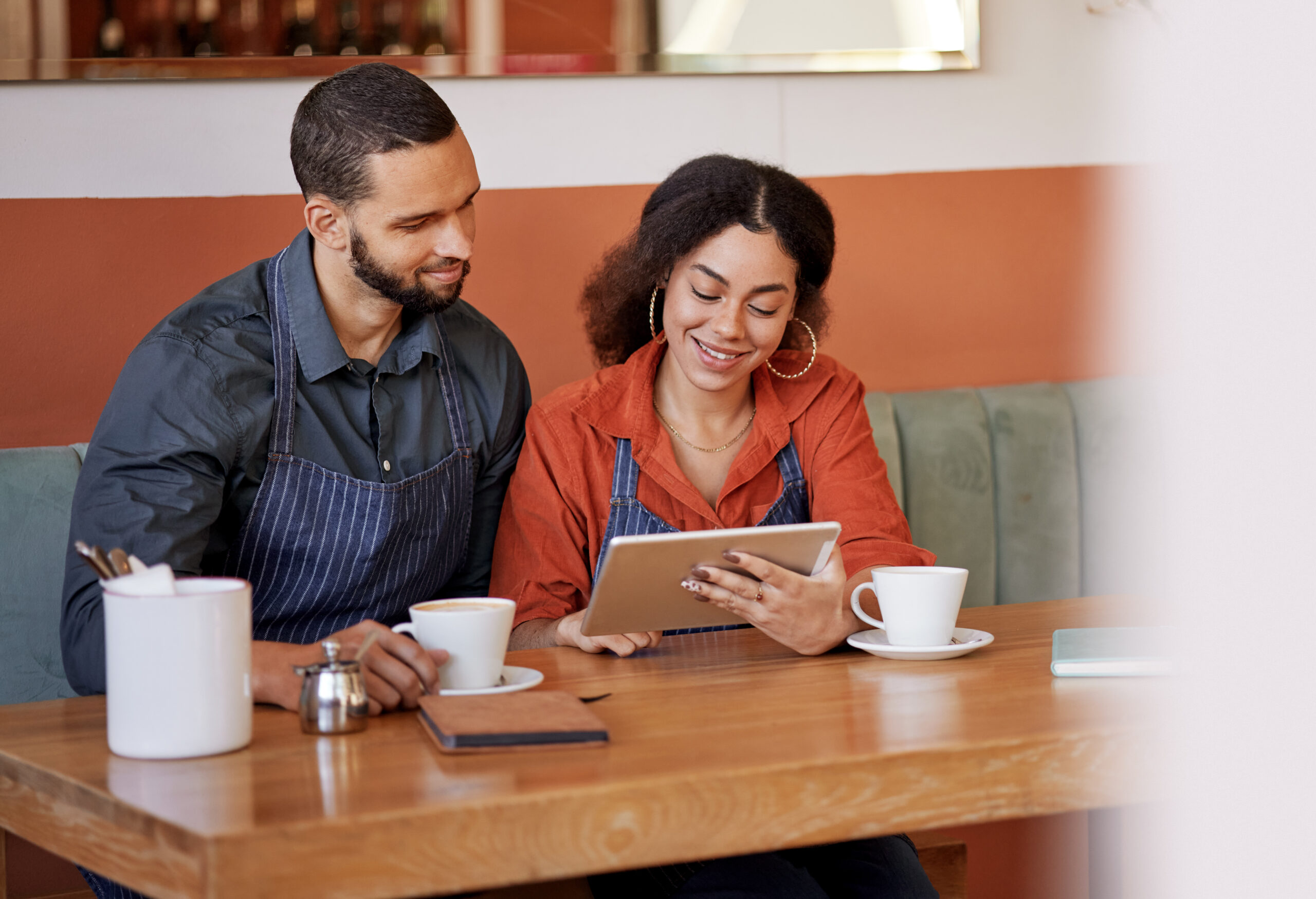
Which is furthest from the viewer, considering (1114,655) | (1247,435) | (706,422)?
(706,422)

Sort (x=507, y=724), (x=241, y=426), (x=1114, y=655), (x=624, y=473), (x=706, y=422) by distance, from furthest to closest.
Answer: (x=706, y=422) < (x=624, y=473) < (x=241, y=426) < (x=1114, y=655) < (x=507, y=724)

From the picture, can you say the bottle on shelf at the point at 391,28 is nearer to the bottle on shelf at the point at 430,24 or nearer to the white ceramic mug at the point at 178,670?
the bottle on shelf at the point at 430,24

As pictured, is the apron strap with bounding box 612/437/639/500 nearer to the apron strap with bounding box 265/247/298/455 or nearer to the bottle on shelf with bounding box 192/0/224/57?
the apron strap with bounding box 265/247/298/455

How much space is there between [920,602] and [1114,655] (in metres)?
0.20

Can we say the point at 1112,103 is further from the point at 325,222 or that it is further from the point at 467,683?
the point at 467,683

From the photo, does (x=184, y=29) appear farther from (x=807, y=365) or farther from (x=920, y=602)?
(x=920, y=602)

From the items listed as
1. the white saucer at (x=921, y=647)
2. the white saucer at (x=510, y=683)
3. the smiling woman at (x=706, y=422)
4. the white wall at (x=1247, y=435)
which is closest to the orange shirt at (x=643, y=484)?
the smiling woman at (x=706, y=422)

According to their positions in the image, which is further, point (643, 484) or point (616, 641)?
point (643, 484)

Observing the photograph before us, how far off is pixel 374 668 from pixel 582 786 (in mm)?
306

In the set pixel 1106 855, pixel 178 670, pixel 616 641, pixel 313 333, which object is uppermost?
pixel 313 333

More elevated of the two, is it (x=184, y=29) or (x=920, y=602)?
(x=184, y=29)

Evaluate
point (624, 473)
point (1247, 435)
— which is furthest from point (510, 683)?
point (1247, 435)

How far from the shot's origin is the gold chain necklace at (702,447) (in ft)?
5.89

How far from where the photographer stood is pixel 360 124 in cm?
157
